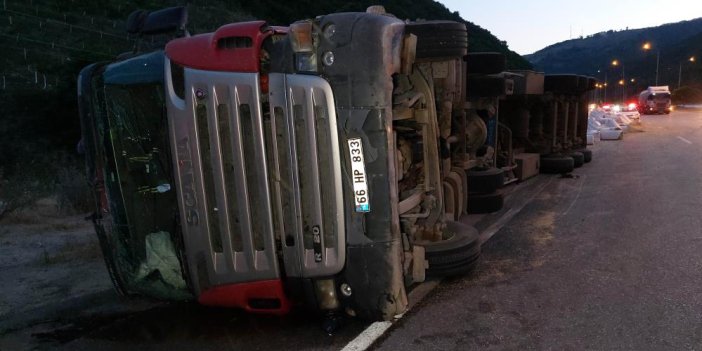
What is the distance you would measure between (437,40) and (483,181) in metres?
3.45

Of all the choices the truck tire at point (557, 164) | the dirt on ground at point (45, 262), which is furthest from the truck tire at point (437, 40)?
the truck tire at point (557, 164)

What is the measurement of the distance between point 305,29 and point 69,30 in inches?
1297

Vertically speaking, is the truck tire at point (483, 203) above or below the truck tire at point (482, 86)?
below

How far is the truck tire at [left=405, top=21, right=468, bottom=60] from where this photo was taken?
13.8ft

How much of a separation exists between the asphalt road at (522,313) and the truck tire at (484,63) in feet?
7.31

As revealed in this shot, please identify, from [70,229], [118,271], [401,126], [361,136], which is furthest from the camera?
[70,229]

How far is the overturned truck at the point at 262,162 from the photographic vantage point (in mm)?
3205

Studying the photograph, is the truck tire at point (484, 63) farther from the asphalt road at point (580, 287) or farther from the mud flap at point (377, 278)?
the mud flap at point (377, 278)

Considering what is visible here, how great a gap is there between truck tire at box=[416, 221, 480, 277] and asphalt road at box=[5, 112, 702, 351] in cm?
16

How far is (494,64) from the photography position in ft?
23.0

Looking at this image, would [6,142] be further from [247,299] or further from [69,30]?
[247,299]

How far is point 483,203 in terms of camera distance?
24.1 ft

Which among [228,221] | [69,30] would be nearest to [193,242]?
[228,221]

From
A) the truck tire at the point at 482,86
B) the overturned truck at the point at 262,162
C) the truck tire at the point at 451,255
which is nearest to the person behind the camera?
the overturned truck at the point at 262,162
